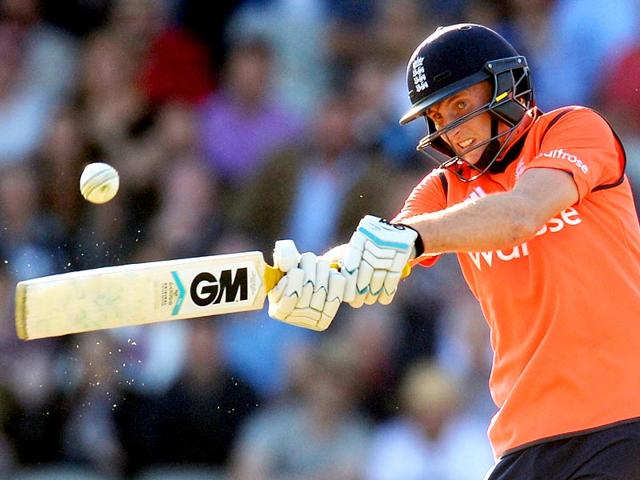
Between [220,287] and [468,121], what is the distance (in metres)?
1.06

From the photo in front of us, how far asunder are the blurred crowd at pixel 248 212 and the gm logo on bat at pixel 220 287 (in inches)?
129

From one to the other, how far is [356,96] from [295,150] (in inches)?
20.3

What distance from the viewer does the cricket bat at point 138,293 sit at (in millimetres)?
3324

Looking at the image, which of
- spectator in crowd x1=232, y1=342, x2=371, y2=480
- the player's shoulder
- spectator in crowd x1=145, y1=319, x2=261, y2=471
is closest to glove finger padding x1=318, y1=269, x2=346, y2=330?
the player's shoulder

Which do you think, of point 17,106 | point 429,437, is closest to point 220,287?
point 429,437

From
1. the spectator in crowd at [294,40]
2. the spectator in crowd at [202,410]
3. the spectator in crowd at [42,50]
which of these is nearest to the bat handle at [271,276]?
the spectator in crowd at [202,410]

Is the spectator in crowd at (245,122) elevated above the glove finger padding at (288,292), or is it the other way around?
the spectator in crowd at (245,122)

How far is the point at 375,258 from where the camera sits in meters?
3.48

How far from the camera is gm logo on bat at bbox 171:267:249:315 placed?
353 cm

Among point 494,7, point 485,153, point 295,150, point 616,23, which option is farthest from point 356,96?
point 485,153

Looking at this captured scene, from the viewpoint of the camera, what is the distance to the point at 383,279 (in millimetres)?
3500

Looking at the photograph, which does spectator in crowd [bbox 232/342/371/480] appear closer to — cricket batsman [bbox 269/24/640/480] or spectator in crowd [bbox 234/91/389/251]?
spectator in crowd [bbox 234/91/389/251]

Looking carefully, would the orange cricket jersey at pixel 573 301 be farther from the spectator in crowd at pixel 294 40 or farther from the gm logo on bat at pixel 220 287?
the spectator in crowd at pixel 294 40

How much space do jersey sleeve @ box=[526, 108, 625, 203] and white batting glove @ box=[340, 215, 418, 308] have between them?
532 millimetres
